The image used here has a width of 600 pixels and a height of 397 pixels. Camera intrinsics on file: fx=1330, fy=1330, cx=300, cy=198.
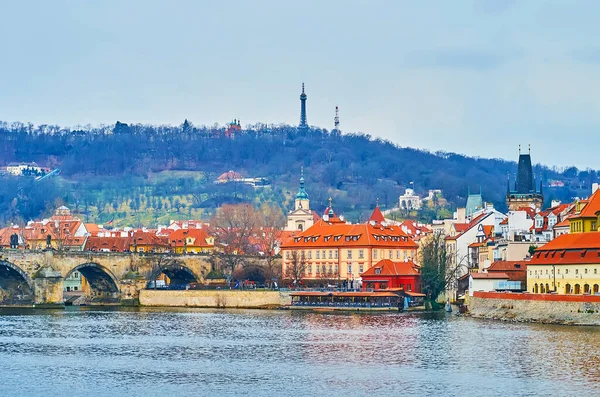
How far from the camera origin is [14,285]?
118562mm

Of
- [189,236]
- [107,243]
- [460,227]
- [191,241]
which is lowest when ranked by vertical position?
[107,243]

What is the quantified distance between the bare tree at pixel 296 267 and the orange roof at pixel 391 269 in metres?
10.1

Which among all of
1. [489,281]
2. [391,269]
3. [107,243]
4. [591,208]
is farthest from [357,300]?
[107,243]

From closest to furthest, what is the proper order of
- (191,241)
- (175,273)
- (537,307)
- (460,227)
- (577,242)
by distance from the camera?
(537,307) < (577,242) < (175,273) < (460,227) < (191,241)

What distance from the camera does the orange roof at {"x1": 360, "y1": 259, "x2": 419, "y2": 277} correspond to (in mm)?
107812

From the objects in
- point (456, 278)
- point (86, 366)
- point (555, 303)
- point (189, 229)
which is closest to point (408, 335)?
point (555, 303)

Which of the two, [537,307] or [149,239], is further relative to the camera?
[149,239]

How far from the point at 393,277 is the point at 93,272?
96.5 feet

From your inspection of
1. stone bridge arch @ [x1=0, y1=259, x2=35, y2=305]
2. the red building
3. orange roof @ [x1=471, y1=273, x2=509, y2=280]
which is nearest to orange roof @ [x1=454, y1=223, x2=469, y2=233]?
the red building

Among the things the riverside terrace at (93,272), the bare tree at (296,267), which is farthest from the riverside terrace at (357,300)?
the riverside terrace at (93,272)

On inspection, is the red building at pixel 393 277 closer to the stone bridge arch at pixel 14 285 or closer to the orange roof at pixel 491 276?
the orange roof at pixel 491 276

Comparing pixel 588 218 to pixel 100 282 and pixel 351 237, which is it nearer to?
pixel 351 237

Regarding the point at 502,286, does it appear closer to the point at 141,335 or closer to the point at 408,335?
the point at 408,335

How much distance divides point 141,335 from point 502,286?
29.0 meters
